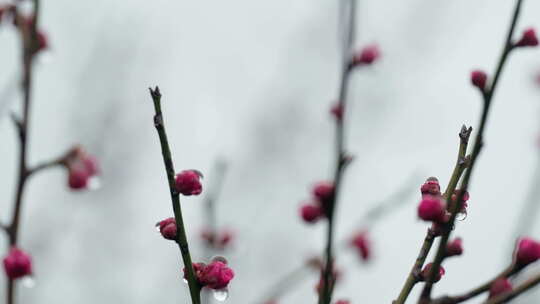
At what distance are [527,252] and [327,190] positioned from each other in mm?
628

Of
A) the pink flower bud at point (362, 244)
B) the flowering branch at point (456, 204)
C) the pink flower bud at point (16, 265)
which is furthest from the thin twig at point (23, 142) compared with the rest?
the pink flower bud at point (362, 244)

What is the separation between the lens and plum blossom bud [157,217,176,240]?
156cm

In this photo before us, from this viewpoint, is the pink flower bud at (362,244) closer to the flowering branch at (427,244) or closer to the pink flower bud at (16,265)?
the pink flower bud at (16,265)

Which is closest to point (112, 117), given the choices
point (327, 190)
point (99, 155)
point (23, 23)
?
point (99, 155)

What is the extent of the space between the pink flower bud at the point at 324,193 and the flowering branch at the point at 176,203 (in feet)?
1.57

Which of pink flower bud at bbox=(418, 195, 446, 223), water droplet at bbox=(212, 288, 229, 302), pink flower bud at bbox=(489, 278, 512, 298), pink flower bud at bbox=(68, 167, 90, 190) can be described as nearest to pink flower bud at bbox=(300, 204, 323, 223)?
water droplet at bbox=(212, 288, 229, 302)

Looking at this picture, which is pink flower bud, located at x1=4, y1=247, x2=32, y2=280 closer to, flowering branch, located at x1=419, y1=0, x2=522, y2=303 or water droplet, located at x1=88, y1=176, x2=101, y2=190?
water droplet, located at x1=88, y1=176, x2=101, y2=190

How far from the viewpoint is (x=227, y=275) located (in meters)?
1.67

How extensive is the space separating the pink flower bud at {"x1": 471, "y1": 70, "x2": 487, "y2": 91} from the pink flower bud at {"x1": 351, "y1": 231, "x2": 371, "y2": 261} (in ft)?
7.91

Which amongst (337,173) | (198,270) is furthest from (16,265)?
(337,173)

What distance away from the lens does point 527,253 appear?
1.45 m

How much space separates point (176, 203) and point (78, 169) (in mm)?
→ 1830

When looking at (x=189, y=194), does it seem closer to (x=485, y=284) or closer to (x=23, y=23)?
(x=485, y=284)

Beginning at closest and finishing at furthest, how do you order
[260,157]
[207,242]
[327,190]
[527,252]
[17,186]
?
[527,252], [327,190], [17,186], [207,242], [260,157]
